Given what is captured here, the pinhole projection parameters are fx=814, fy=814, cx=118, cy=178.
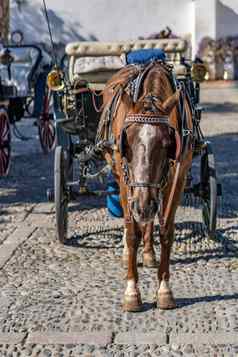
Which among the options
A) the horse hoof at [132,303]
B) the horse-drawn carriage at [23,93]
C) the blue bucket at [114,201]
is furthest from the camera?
the horse-drawn carriage at [23,93]

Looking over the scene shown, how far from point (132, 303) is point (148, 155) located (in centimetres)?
110

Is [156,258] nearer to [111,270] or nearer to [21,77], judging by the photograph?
[111,270]

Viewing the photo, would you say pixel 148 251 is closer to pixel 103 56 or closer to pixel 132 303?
pixel 132 303

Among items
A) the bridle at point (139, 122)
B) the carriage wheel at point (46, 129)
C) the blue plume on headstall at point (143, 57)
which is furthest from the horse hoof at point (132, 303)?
the carriage wheel at point (46, 129)

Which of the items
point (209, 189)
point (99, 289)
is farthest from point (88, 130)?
point (99, 289)

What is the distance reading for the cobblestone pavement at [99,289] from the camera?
4797 mm

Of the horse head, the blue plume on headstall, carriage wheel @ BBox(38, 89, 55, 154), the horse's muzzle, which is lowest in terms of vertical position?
carriage wheel @ BBox(38, 89, 55, 154)

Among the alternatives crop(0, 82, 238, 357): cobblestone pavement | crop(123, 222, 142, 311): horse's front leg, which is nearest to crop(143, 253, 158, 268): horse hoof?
crop(0, 82, 238, 357): cobblestone pavement

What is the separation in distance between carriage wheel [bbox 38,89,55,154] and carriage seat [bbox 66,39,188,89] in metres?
3.54

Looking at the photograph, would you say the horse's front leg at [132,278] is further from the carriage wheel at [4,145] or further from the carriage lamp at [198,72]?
the carriage wheel at [4,145]

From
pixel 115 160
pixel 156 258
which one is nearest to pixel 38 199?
pixel 156 258

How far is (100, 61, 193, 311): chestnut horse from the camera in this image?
4750 mm

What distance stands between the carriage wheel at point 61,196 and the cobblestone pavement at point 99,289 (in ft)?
0.51

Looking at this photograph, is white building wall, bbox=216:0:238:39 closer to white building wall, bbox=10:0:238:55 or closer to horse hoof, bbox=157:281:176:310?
white building wall, bbox=10:0:238:55
